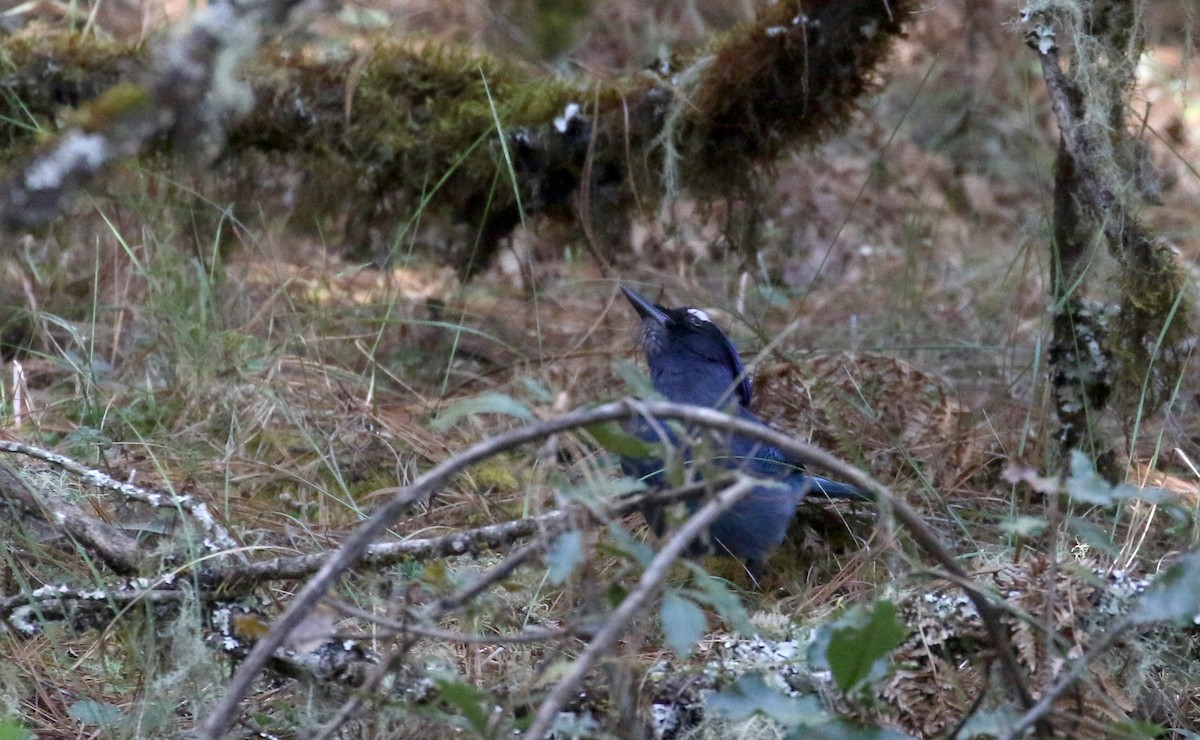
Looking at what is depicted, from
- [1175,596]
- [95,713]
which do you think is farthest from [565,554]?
[95,713]

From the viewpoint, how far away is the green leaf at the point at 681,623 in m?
1.51

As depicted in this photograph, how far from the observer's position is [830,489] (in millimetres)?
3539

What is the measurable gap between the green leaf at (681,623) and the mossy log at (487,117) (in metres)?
2.44

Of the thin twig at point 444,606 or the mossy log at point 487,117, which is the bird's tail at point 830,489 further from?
the thin twig at point 444,606

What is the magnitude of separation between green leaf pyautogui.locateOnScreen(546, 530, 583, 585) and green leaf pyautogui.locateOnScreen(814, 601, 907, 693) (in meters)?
0.43

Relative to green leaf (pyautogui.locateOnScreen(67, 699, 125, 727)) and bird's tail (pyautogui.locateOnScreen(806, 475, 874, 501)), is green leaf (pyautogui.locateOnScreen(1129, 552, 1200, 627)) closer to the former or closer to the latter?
green leaf (pyautogui.locateOnScreen(67, 699, 125, 727))

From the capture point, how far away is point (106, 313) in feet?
13.5

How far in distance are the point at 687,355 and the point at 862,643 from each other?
1971 mm

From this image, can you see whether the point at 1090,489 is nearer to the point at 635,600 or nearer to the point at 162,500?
the point at 635,600

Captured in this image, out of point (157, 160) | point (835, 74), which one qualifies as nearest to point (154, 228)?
point (157, 160)

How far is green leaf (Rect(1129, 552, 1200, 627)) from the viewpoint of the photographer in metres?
1.53

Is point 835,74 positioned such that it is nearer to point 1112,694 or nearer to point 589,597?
point 1112,694

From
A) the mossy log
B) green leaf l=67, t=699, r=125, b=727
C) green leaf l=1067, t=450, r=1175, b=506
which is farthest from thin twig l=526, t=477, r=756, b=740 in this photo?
the mossy log

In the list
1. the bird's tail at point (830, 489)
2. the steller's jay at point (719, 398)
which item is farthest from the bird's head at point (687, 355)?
the bird's tail at point (830, 489)
